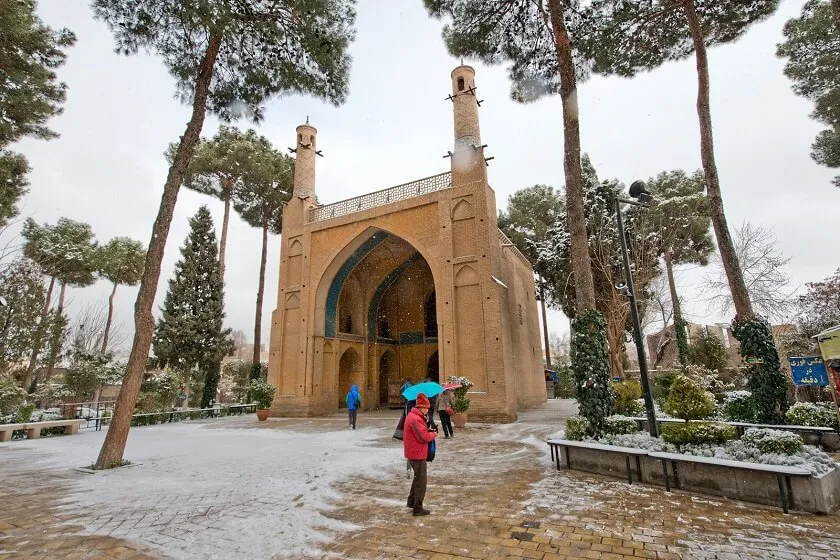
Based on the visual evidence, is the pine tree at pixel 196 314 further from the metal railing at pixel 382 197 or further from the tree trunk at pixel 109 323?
the tree trunk at pixel 109 323

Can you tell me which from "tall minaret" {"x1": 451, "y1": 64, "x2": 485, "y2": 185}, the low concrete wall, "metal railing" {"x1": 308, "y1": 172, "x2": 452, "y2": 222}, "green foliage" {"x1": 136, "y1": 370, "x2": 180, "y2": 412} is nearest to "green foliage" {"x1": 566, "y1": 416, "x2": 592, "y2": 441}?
the low concrete wall

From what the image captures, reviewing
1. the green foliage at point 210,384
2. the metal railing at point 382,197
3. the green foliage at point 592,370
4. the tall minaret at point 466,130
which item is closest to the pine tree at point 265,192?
the green foliage at point 210,384

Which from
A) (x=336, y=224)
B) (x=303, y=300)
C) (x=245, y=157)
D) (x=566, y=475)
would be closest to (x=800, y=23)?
(x=566, y=475)

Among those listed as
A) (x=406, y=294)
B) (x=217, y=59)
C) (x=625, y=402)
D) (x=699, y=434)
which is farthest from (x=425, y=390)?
(x=406, y=294)

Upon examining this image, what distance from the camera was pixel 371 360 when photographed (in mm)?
21844

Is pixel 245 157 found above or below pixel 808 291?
above

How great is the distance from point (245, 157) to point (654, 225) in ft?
72.9

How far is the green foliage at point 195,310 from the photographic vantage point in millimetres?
20609

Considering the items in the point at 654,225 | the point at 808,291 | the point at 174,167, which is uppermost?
the point at 654,225

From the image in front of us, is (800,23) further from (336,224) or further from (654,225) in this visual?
(336,224)

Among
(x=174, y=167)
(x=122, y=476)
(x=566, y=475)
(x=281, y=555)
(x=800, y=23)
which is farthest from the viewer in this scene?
(x=800, y=23)

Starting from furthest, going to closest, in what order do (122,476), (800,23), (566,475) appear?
1. (800,23)
2. (122,476)
3. (566,475)

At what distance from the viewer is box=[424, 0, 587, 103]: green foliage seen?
427 inches

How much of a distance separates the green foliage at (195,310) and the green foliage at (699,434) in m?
20.9
